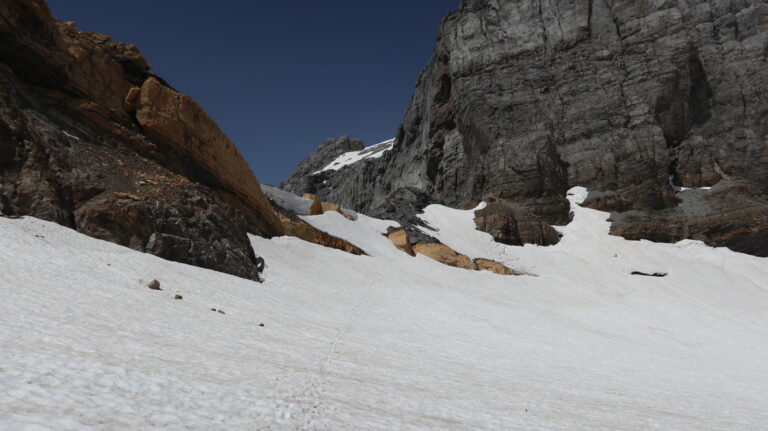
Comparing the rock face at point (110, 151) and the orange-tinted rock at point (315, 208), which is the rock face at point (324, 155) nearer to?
the orange-tinted rock at point (315, 208)

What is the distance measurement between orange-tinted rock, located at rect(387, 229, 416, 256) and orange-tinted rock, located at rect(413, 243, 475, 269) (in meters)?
1.30

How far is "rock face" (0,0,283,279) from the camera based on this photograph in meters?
15.1

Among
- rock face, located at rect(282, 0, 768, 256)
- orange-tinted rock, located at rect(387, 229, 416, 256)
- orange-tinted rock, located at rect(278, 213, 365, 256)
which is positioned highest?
rock face, located at rect(282, 0, 768, 256)

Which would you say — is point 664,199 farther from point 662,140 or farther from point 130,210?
point 130,210

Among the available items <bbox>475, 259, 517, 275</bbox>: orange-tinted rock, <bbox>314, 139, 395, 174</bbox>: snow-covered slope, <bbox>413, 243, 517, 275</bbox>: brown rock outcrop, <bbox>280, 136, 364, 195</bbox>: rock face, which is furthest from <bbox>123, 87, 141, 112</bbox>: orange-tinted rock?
<bbox>280, 136, 364, 195</bbox>: rock face

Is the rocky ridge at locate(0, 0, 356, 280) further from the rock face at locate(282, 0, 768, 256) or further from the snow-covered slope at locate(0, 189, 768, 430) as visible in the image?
the rock face at locate(282, 0, 768, 256)

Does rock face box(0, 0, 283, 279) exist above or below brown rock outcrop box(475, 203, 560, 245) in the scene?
below

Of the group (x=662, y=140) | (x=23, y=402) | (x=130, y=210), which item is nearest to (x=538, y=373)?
(x=23, y=402)

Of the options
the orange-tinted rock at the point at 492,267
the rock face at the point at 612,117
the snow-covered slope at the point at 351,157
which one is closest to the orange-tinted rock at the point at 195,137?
the orange-tinted rock at the point at 492,267

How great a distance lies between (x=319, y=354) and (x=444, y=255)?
27.6m

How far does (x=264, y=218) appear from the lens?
25656 millimetres

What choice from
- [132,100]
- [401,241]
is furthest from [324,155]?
[132,100]

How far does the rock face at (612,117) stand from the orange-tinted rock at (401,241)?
9229 mm

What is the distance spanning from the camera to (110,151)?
61.8 ft
